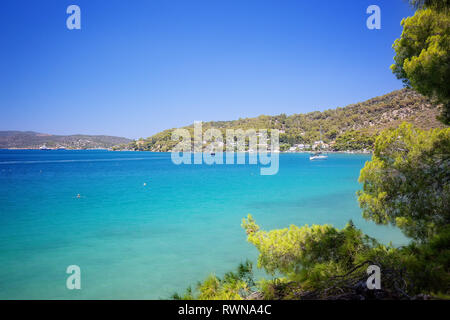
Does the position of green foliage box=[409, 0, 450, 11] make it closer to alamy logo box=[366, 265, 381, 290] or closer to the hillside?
alamy logo box=[366, 265, 381, 290]

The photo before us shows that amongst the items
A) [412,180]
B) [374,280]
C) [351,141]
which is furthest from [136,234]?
[351,141]

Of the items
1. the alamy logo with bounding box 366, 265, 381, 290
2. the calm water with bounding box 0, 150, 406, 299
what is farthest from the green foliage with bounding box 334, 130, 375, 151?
the alamy logo with bounding box 366, 265, 381, 290

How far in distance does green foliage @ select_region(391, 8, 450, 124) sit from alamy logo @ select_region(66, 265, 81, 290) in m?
10.1

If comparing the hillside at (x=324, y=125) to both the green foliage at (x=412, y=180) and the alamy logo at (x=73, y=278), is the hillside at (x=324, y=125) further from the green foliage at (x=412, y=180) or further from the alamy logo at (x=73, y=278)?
the alamy logo at (x=73, y=278)

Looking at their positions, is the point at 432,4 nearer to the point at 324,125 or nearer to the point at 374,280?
the point at 374,280

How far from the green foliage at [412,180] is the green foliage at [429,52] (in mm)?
631

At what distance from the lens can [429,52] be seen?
409 centimetres

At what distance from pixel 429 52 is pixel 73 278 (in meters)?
11.6

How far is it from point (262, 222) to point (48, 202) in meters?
18.7

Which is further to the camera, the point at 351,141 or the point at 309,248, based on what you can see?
the point at 351,141

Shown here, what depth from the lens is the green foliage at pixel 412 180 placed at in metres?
5.16

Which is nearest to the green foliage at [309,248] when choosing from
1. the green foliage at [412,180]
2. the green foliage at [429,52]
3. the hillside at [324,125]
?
the green foliage at [412,180]
